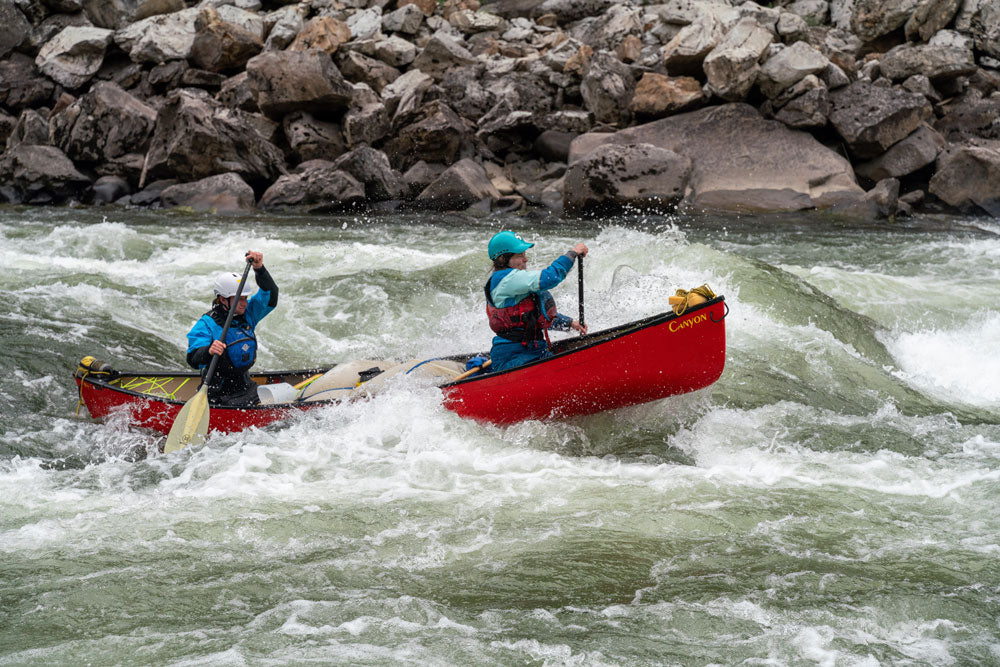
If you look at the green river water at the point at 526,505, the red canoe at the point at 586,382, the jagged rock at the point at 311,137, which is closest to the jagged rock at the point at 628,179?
the green river water at the point at 526,505

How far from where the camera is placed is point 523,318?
586 centimetres

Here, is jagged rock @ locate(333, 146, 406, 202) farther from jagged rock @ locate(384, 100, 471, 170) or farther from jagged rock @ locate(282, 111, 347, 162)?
jagged rock @ locate(282, 111, 347, 162)

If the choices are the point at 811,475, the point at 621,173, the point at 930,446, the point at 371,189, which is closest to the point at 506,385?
the point at 811,475

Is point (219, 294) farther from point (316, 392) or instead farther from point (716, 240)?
point (716, 240)

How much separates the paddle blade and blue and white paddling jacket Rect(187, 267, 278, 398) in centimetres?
20

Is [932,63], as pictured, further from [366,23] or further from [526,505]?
Answer: [526,505]

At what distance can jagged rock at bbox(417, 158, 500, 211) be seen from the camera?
16266 millimetres

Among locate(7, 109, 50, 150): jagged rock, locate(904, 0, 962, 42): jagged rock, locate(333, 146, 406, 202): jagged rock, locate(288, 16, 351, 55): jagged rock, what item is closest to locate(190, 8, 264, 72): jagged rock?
locate(288, 16, 351, 55): jagged rock

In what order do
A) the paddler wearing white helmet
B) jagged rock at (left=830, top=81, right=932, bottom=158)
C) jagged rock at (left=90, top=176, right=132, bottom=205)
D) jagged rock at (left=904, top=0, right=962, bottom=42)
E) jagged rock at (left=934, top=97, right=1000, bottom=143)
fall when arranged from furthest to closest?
jagged rock at (left=904, top=0, right=962, bottom=42) < jagged rock at (left=90, top=176, right=132, bottom=205) < jagged rock at (left=934, top=97, right=1000, bottom=143) < jagged rock at (left=830, top=81, right=932, bottom=158) < the paddler wearing white helmet

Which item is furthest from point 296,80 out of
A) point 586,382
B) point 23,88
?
point 586,382

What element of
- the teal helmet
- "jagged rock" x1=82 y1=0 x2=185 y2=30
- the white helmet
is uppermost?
"jagged rock" x1=82 y1=0 x2=185 y2=30

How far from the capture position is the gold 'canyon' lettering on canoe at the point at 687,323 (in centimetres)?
554

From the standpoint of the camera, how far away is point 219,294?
241 inches

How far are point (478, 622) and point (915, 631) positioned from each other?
1756mm
